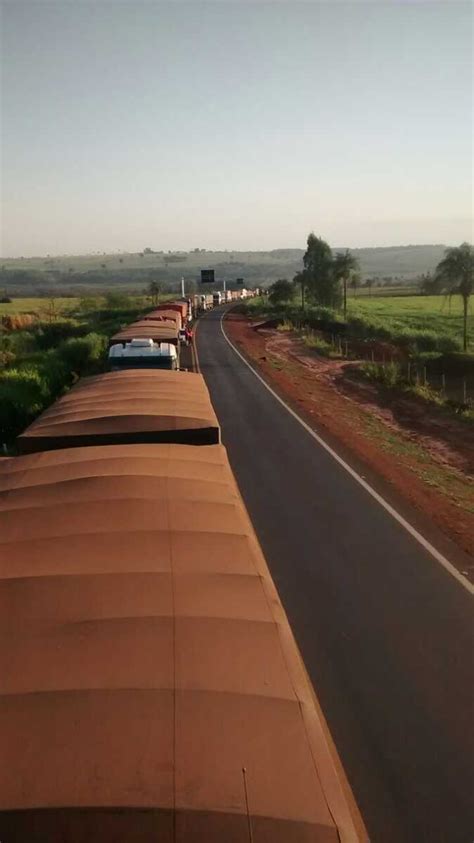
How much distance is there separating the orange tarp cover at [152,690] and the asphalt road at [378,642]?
1932mm

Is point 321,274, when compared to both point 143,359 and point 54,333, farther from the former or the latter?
point 143,359

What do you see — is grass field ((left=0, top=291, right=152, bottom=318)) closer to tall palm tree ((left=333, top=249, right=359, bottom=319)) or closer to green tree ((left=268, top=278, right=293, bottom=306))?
green tree ((left=268, top=278, right=293, bottom=306))

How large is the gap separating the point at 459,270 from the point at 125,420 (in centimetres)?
3004

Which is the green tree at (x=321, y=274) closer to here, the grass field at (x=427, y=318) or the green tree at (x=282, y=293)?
the grass field at (x=427, y=318)

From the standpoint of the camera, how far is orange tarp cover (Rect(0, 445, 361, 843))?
331cm

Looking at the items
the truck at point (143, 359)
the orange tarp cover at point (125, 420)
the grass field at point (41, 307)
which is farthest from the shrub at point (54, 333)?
the orange tarp cover at point (125, 420)

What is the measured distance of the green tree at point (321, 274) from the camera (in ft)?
250

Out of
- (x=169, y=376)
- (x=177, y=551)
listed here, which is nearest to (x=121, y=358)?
(x=169, y=376)

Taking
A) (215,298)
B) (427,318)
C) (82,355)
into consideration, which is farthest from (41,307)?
(82,355)

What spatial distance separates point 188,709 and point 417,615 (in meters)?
5.55

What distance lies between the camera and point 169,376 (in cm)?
1574

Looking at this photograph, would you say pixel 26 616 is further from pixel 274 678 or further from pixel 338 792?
pixel 338 792

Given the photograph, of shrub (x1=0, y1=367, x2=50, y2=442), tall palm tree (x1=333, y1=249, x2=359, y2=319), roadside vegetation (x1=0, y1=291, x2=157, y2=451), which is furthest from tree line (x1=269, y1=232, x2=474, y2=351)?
shrub (x1=0, y1=367, x2=50, y2=442)

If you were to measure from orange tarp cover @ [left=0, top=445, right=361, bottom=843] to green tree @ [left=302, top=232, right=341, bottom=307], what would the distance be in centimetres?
7210
